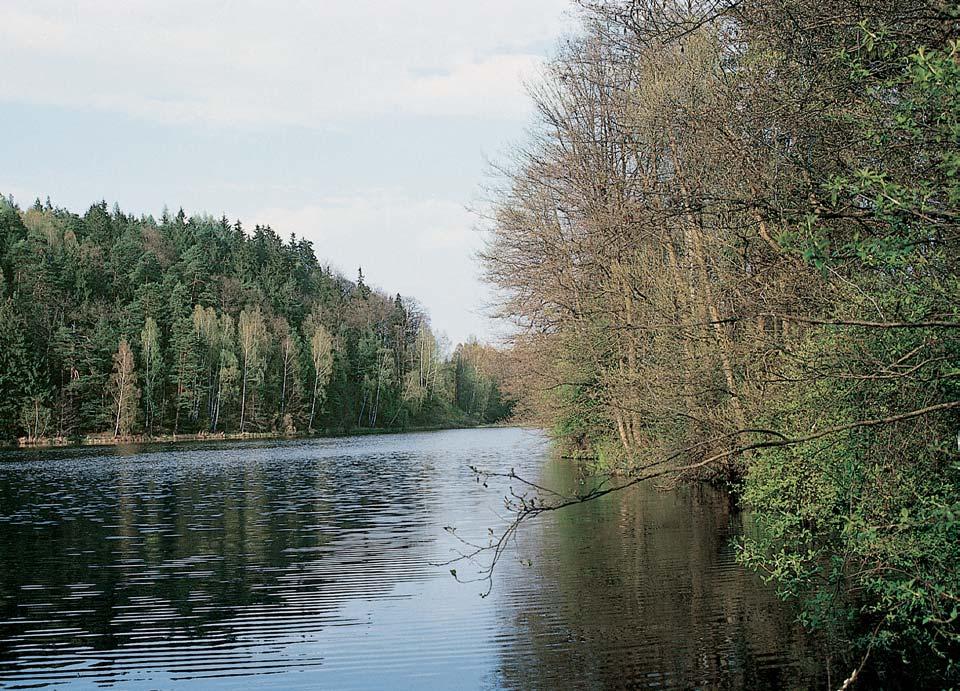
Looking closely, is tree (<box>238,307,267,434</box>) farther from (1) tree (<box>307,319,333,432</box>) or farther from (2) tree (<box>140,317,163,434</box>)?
(2) tree (<box>140,317,163,434</box>)

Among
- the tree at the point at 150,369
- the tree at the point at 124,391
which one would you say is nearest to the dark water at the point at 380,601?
the tree at the point at 124,391

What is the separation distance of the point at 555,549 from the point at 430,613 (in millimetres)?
4783

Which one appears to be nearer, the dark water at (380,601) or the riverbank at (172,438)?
the dark water at (380,601)

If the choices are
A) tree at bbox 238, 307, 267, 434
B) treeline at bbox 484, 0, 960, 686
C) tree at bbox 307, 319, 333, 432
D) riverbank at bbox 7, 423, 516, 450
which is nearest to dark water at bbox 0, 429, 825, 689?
treeline at bbox 484, 0, 960, 686

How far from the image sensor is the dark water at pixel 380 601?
1031 centimetres

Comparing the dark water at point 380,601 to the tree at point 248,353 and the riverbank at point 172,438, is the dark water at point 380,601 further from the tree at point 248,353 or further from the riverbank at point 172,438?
the tree at point 248,353

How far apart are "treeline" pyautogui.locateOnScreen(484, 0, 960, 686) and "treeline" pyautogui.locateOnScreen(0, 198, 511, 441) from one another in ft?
143

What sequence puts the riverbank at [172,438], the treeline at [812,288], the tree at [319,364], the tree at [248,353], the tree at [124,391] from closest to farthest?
the treeline at [812,288]
the riverbank at [172,438]
the tree at [124,391]
the tree at [248,353]
the tree at [319,364]

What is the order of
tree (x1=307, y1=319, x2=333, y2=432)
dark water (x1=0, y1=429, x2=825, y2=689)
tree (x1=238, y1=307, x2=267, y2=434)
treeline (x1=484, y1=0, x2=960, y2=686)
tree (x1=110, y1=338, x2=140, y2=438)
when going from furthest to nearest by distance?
tree (x1=307, y1=319, x2=333, y2=432) < tree (x1=238, y1=307, x2=267, y2=434) < tree (x1=110, y1=338, x2=140, y2=438) < dark water (x1=0, y1=429, x2=825, y2=689) < treeline (x1=484, y1=0, x2=960, y2=686)

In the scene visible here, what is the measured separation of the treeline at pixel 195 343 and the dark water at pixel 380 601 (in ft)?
132

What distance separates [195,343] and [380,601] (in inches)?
2781

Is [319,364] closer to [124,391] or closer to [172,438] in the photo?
[172,438]

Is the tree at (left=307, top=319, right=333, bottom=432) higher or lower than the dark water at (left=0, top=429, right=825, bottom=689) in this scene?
higher

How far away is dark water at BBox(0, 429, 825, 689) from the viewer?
33.8 ft
